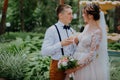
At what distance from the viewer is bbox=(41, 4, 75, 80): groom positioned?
461cm

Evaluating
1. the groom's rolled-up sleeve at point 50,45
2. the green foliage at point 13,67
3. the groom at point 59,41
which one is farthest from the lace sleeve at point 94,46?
the green foliage at point 13,67

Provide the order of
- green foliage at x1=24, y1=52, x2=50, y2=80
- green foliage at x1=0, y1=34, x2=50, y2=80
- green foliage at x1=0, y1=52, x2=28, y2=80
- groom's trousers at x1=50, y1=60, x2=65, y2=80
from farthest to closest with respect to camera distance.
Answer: green foliage at x1=0, y1=52, x2=28, y2=80 → green foliage at x1=0, y1=34, x2=50, y2=80 → green foliage at x1=24, y1=52, x2=50, y2=80 → groom's trousers at x1=50, y1=60, x2=65, y2=80

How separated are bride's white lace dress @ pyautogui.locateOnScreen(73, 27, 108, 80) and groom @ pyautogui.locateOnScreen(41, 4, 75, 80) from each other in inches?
6.8

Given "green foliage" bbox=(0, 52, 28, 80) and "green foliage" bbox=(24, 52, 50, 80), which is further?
"green foliage" bbox=(0, 52, 28, 80)

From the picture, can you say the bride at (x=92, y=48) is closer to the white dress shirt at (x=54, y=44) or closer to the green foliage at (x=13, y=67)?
the white dress shirt at (x=54, y=44)

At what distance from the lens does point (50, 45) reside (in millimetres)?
4648

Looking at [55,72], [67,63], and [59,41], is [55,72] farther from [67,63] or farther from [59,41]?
[59,41]

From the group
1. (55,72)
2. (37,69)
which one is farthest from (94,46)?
(37,69)

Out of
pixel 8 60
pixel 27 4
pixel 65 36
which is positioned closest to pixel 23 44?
pixel 8 60

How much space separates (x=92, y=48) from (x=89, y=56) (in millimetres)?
121

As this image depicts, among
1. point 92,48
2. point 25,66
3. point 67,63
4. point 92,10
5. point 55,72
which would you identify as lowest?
point 25,66

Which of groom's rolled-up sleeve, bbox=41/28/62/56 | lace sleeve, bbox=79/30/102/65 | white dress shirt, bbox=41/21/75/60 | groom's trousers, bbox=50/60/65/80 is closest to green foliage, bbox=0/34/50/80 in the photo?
groom's trousers, bbox=50/60/65/80

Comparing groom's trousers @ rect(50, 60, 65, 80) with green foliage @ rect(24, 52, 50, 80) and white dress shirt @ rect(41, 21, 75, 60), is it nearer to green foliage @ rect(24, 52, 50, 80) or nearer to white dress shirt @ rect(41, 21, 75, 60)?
white dress shirt @ rect(41, 21, 75, 60)

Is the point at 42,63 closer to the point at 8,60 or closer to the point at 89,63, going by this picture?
the point at 8,60
